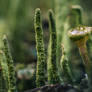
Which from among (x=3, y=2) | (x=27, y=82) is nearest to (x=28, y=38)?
(x=3, y=2)

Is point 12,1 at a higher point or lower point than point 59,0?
higher

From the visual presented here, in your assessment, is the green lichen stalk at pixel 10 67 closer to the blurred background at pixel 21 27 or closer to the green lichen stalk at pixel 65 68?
the green lichen stalk at pixel 65 68

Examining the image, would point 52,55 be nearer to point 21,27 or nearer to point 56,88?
point 56,88

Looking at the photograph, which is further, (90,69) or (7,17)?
(7,17)

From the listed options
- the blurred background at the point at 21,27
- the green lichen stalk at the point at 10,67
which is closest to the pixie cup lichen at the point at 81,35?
the green lichen stalk at the point at 10,67

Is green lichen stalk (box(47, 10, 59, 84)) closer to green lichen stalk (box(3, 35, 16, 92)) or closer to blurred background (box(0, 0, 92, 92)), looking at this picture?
green lichen stalk (box(3, 35, 16, 92))

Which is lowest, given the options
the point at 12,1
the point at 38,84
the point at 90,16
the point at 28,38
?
the point at 38,84

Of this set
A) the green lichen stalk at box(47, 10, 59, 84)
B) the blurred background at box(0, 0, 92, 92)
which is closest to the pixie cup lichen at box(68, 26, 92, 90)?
the green lichen stalk at box(47, 10, 59, 84)

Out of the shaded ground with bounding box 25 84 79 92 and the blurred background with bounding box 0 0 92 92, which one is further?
the blurred background with bounding box 0 0 92 92

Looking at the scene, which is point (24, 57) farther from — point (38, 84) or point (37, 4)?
point (37, 4)

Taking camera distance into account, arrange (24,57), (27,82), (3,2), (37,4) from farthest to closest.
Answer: (37,4) < (3,2) < (24,57) < (27,82)

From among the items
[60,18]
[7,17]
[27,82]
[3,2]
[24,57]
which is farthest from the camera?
[3,2]
